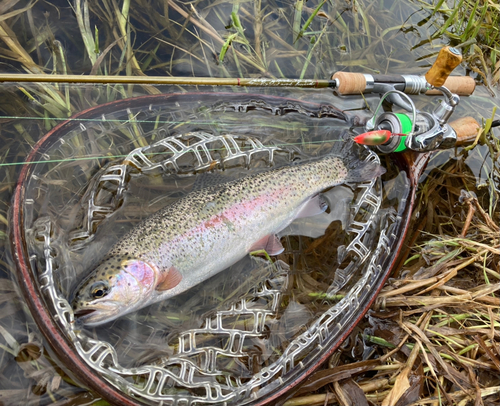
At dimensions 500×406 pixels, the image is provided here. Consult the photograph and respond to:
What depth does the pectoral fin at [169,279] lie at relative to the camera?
199cm

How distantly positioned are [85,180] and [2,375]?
110 centimetres

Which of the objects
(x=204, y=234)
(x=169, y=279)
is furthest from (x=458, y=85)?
(x=169, y=279)

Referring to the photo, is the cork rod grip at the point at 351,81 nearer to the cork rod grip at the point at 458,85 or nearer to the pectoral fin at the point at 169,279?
the cork rod grip at the point at 458,85

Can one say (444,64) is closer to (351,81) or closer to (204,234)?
(351,81)

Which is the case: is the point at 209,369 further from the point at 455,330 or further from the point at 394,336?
the point at 455,330

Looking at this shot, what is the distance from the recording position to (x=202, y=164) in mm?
2383

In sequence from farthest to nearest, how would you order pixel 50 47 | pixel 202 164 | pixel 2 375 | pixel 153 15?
pixel 153 15 < pixel 50 47 < pixel 202 164 < pixel 2 375

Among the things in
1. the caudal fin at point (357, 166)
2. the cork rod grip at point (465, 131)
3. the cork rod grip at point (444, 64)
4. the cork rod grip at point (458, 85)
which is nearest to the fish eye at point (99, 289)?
the caudal fin at point (357, 166)

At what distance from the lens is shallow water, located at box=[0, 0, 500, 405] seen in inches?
72.6

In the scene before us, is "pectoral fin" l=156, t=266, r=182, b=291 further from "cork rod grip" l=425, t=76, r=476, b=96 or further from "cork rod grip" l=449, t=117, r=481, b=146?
"cork rod grip" l=425, t=76, r=476, b=96

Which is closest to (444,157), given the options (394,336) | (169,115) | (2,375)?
(394,336)

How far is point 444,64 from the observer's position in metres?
2.15

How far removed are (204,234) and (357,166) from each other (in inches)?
46.9

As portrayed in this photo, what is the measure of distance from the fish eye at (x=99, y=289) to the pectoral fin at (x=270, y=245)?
3.02ft
